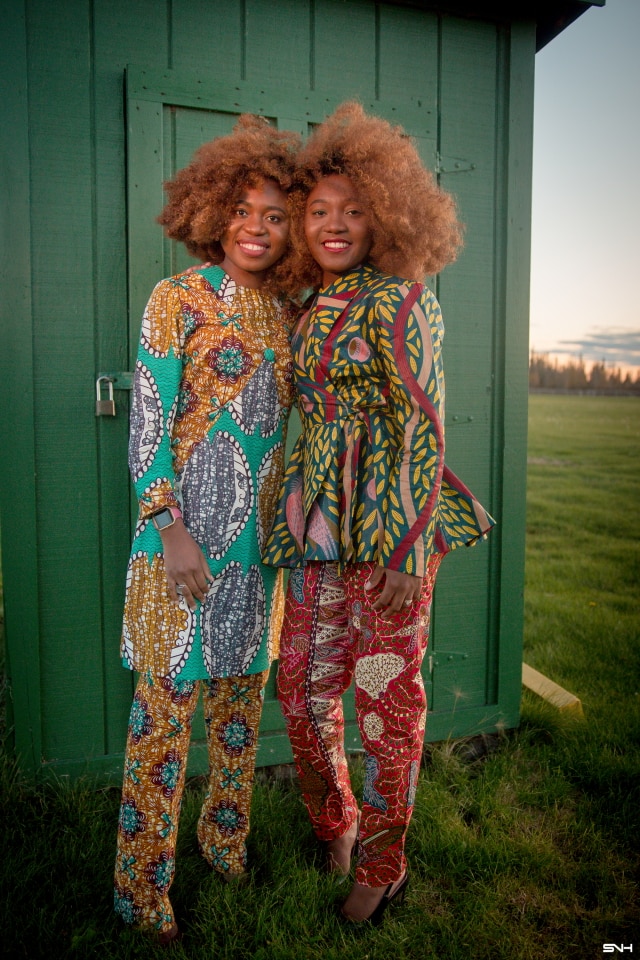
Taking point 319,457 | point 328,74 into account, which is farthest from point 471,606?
point 328,74

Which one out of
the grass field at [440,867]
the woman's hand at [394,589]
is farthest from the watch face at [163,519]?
the grass field at [440,867]

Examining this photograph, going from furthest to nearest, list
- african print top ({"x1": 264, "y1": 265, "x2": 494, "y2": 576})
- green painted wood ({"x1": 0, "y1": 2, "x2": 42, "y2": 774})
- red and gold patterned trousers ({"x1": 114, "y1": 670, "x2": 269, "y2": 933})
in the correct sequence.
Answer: green painted wood ({"x1": 0, "y1": 2, "x2": 42, "y2": 774}) < red and gold patterned trousers ({"x1": 114, "y1": 670, "x2": 269, "y2": 933}) < african print top ({"x1": 264, "y1": 265, "x2": 494, "y2": 576})

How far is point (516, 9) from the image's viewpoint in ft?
9.32

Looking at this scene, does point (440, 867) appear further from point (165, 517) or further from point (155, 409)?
point (155, 409)

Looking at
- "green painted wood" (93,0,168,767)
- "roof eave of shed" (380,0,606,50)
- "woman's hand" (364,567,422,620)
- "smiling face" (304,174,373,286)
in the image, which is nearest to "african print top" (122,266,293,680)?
"smiling face" (304,174,373,286)

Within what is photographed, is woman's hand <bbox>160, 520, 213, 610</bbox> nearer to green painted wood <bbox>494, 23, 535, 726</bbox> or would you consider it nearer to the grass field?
the grass field

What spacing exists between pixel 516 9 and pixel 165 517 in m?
2.50

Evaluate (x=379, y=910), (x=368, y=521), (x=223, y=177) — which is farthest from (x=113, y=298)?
(x=379, y=910)

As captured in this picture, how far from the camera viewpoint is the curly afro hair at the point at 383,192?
189cm

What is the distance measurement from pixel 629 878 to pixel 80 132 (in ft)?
9.78

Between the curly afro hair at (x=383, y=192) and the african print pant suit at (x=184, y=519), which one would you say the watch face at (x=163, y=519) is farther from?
the curly afro hair at (x=383, y=192)

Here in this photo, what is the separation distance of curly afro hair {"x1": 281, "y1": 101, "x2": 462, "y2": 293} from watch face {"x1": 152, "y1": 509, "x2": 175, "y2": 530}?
2.54 ft

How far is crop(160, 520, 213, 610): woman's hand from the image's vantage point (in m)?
1.80

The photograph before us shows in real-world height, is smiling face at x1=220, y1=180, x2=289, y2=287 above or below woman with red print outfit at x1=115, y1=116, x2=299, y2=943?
above
